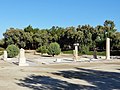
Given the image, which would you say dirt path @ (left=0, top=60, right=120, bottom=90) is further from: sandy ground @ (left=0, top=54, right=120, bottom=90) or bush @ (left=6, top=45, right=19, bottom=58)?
bush @ (left=6, top=45, right=19, bottom=58)

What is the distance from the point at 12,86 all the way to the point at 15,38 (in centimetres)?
5455

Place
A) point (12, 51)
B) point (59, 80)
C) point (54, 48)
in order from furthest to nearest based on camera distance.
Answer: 1. point (54, 48)
2. point (12, 51)
3. point (59, 80)

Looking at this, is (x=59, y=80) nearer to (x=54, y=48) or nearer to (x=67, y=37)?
(x=54, y=48)

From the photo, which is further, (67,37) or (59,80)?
(67,37)

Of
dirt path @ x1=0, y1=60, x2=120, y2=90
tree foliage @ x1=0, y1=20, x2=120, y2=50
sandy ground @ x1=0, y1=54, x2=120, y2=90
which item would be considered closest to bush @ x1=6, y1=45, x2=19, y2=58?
sandy ground @ x1=0, y1=54, x2=120, y2=90

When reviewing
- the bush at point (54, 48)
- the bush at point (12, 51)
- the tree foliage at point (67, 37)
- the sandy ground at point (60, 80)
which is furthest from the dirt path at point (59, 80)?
the tree foliage at point (67, 37)

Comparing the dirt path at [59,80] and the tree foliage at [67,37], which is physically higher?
the tree foliage at [67,37]

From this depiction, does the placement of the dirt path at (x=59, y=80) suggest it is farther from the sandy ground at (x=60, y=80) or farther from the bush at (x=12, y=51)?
the bush at (x=12, y=51)

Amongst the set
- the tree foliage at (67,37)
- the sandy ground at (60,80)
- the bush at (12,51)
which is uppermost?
the tree foliage at (67,37)

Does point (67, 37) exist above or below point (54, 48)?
above

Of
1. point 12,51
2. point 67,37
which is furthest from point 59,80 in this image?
point 67,37

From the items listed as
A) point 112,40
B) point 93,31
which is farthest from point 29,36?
point 112,40

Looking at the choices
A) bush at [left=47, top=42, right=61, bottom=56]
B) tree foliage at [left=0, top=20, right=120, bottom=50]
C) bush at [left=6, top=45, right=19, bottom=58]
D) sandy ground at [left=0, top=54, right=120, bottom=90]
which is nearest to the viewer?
sandy ground at [left=0, top=54, right=120, bottom=90]

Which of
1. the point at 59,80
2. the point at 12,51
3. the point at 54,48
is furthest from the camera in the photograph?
the point at 54,48
